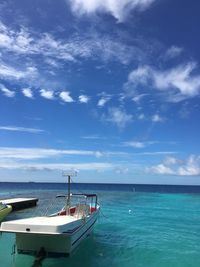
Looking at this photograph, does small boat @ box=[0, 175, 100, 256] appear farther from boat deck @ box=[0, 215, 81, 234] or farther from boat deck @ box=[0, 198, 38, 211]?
boat deck @ box=[0, 198, 38, 211]

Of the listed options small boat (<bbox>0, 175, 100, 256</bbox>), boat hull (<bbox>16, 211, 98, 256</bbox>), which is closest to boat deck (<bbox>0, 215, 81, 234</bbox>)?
small boat (<bbox>0, 175, 100, 256</bbox>)

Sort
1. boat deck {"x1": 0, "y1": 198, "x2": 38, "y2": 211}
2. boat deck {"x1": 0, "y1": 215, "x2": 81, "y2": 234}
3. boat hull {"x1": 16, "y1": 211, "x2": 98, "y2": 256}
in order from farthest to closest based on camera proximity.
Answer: boat deck {"x1": 0, "y1": 198, "x2": 38, "y2": 211}, boat hull {"x1": 16, "y1": 211, "x2": 98, "y2": 256}, boat deck {"x1": 0, "y1": 215, "x2": 81, "y2": 234}

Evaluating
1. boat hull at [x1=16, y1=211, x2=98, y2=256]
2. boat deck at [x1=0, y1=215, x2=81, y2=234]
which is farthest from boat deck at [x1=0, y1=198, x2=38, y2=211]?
boat deck at [x1=0, y1=215, x2=81, y2=234]

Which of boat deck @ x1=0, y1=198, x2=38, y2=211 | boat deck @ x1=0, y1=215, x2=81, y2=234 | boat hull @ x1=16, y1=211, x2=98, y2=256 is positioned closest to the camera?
boat deck @ x1=0, y1=215, x2=81, y2=234

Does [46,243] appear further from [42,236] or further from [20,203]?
[20,203]

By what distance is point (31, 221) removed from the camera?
49.3ft

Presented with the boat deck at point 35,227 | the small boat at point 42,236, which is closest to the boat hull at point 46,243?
the small boat at point 42,236

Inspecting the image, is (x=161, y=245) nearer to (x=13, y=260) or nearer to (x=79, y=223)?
(x=79, y=223)

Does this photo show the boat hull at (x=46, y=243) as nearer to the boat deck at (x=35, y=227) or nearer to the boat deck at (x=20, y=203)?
the boat deck at (x=35, y=227)

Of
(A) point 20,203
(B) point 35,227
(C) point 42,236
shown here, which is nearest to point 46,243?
(C) point 42,236

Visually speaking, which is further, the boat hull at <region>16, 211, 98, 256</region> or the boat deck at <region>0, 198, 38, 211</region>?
the boat deck at <region>0, 198, 38, 211</region>

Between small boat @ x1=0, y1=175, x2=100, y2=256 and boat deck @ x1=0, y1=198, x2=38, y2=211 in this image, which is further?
boat deck @ x1=0, y1=198, x2=38, y2=211

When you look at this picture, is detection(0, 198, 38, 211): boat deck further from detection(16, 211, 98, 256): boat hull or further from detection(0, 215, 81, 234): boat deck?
detection(0, 215, 81, 234): boat deck

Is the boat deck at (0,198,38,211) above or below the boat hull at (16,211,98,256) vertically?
above
